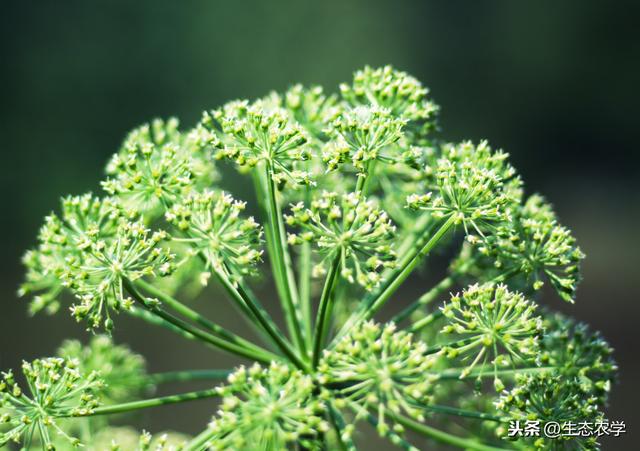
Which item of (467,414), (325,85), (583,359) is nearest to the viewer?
(467,414)

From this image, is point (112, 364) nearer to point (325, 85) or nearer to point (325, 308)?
point (325, 308)

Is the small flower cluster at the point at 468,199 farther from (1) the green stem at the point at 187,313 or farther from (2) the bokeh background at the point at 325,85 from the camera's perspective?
(2) the bokeh background at the point at 325,85

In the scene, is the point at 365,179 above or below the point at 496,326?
above

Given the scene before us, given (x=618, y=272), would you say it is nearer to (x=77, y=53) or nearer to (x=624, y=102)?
(x=624, y=102)

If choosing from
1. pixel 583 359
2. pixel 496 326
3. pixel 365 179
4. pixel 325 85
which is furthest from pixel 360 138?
pixel 325 85

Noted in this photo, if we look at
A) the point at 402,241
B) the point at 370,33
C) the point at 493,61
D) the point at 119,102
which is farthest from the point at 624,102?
the point at 402,241

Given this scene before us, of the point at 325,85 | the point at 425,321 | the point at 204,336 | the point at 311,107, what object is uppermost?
the point at 325,85
